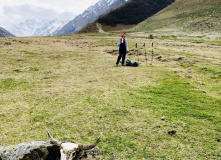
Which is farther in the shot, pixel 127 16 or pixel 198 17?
pixel 127 16

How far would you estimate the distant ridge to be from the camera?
10456 cm

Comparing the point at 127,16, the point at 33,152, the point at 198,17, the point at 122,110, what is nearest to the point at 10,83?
the point at 122,110

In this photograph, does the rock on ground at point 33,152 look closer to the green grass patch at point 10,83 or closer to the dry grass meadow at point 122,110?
the dry grass meadow at point 122,110

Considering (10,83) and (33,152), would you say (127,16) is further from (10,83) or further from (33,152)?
(33,152)

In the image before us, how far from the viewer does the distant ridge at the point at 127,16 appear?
343 ft

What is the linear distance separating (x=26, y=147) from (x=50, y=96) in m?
4.86

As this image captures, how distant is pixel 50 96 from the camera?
29.4 ft

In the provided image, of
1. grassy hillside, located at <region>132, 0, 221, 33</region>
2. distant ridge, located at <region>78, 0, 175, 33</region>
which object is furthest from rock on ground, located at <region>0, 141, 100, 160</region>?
distant ridge, located at <region>78, 0, 175, 33</region>

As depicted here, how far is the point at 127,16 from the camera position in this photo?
11538 cm

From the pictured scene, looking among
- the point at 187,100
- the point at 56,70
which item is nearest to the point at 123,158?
the point at 187,100

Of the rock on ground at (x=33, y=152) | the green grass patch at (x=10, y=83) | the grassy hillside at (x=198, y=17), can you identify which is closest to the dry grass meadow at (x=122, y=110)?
the green grass patch at (x=10, y=83)

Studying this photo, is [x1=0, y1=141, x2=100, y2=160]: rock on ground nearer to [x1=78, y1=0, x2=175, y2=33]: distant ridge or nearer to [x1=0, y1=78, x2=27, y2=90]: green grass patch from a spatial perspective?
[x1=0, y1=78, x2=27, y2=90]: green grass patch

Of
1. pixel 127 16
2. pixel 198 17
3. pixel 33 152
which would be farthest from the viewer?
pixel 127 16

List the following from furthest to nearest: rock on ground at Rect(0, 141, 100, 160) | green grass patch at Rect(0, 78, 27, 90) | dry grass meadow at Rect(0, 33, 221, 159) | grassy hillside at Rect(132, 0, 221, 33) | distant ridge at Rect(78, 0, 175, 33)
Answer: distant ridge at Rect(78, 0, 175, 33)
grassy hillside at Rect(132, 0, 221, 33)
green grass patch at Rect(0, 78, 27, 90)
dry grass meadow at Rect(0, 33, 221, 159)
rock on ground at Rect(0, 141, 100, 160)
